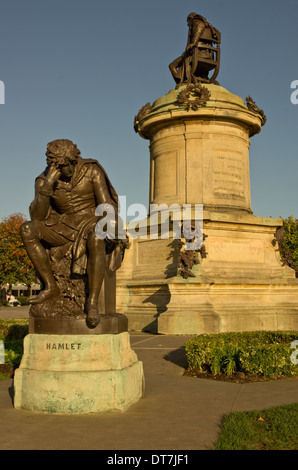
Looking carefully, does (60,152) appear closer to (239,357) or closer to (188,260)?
(239,357)

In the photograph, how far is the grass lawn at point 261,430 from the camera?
4576 mm

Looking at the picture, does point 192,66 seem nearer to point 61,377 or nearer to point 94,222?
point 94,222

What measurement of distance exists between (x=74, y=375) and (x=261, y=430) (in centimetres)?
225

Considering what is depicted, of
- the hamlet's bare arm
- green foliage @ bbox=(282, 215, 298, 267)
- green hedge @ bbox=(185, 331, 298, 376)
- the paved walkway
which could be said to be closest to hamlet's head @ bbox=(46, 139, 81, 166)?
the hamlet's bare arm

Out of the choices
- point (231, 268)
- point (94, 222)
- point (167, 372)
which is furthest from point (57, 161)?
point (231, 268)

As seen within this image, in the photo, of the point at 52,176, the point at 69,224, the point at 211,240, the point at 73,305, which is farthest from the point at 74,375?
the point at 211,240

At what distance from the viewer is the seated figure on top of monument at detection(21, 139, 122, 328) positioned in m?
6.33

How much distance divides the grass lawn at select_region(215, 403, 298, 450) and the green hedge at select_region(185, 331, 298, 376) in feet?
7.78

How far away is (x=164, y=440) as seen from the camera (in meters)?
4.75

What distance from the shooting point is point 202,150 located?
17.3 meters

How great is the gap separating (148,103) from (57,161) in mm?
13476

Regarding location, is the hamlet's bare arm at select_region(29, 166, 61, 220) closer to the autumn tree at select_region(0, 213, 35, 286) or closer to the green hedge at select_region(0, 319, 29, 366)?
the green hedge at select_region(0, 319, 29, 366)

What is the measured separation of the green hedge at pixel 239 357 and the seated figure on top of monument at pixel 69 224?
2947 mm

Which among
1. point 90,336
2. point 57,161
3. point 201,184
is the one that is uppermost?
point 201,184
